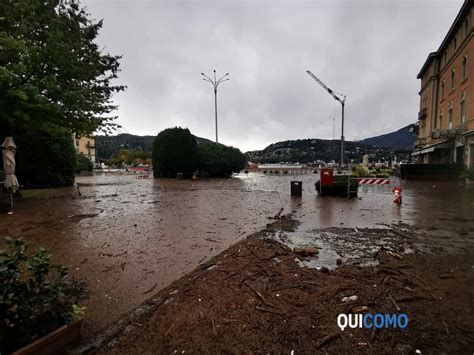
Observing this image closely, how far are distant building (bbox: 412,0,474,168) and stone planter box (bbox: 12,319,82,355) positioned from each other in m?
27.2

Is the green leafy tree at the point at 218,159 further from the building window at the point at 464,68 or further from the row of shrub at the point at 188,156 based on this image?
the building window at the point at 464,68

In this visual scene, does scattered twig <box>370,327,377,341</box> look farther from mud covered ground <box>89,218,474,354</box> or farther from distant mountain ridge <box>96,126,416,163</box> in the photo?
distant mountain ridge <box>96,126,416,163</box>

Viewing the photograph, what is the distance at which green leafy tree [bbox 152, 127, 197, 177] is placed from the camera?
2359cm

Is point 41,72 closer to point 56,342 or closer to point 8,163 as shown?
point 8,163

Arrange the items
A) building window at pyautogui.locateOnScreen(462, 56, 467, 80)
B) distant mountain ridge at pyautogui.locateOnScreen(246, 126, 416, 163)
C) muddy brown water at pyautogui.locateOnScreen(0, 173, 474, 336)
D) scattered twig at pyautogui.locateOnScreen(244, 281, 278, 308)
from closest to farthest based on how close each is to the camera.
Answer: scattered twig at pyautogui.locateOnScreen(244, 281, 278, 308) < muddy brown water at pyautogui.locateOnScreen(0, 173, 474, 336) < building window at pyautogui.locateOnScreen(462, 56, 467, 80) < distant mountain ridge at pyautogui.locateOnScreen(246, 126, 416, 163)

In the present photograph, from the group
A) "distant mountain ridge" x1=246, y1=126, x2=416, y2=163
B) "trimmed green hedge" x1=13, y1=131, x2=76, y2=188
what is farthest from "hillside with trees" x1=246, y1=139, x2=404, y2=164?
"trimmed green hedge" x1=13, y1=131, x2=76, y2=188

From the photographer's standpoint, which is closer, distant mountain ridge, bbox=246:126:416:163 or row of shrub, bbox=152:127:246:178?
row of shrub, bbox=152:127:246:178

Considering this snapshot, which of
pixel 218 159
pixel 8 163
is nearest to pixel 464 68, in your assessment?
pixel 218 159

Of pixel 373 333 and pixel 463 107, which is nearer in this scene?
pixel 373 333

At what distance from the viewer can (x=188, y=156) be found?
78.9 feet

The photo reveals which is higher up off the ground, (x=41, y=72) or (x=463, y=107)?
(x=463, y=107)

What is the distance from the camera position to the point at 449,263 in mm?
3791

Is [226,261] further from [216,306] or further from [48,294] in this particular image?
[48,294]

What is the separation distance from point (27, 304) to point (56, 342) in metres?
0.39
